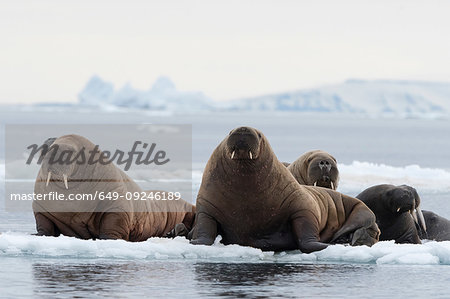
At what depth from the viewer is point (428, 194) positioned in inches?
731

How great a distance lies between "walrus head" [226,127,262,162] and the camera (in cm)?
893

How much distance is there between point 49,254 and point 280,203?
2.19 m

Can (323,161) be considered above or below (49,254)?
above

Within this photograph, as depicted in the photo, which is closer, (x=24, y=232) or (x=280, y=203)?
(x=280, y=203)

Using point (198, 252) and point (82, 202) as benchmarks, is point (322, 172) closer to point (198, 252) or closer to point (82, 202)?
point (198, 252)

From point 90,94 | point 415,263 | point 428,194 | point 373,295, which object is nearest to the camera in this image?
point 373,295

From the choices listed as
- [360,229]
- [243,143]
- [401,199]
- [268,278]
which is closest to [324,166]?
[401,199]

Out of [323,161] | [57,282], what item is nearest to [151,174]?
[323,161]

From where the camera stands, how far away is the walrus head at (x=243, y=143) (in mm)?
8930

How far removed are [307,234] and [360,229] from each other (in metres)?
0.69

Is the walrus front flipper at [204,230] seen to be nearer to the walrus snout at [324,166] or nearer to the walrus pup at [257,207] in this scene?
the walrus pup at [257,207]

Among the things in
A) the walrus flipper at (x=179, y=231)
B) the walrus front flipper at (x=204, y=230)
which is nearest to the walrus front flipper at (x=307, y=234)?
the walrus front flipper at (x=204, y=230)

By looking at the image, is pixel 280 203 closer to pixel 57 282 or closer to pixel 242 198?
pixel 242 198

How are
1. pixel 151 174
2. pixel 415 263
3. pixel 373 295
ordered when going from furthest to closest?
1. pixel 151 174
2. pixel 415 263
3. pixel 373 295
